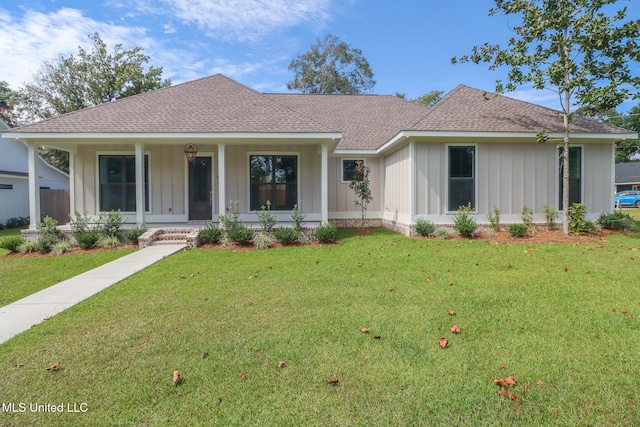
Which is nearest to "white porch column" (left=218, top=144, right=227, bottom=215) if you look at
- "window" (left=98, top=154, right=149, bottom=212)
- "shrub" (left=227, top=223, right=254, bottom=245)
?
"shrub" (left=227, top=223, right=254, bottom=245)

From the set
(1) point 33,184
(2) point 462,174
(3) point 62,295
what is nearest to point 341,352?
(3) point 62,295

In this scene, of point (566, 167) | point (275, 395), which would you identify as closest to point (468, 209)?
point (566, 167)

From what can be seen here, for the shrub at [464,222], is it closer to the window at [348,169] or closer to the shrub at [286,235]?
the window at [348,169]

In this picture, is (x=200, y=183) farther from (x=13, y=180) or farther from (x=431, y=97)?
(x=431, y=97)

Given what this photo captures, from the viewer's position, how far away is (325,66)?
2969 centimetres

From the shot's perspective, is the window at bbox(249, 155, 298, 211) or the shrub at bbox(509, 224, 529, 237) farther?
the window at bbox(249, 155, 298, 211)

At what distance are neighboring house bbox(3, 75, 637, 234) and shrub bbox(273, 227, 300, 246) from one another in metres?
1.20

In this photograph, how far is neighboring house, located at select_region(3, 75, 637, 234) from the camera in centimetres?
973

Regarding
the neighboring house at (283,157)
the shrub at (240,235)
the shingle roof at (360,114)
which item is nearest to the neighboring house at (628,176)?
the shingle roof at (360,114)

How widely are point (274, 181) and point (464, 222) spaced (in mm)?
6157

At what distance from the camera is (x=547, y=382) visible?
249cm

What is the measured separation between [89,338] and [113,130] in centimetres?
794

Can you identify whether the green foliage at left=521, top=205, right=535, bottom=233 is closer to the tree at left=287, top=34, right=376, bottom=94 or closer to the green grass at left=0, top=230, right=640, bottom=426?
the green grass at left=0, top=230, right=640, bottom=426

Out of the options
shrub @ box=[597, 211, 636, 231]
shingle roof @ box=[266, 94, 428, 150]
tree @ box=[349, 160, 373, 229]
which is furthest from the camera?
shingle roof @ box=[266, 94, 428, 150]
